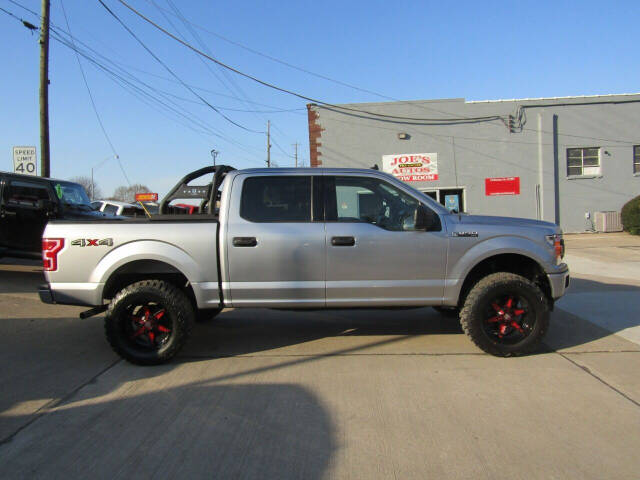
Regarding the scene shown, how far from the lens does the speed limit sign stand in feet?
36.4

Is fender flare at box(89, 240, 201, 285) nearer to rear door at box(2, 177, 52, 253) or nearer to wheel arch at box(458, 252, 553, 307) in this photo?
wheel arch at box(458, 252, 553, 307)

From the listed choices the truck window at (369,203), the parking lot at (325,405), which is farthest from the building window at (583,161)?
the truck window at (369,203)

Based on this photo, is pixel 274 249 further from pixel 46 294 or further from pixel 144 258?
pixel 46 294

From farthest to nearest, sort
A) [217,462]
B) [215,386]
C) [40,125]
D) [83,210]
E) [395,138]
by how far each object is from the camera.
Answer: [395,138] → [40,125] → [83,210] → [215,386] → [217,462]

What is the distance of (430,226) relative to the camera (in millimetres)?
4629

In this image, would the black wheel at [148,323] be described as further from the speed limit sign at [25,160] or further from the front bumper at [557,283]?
the speed limit sign at [25,160]

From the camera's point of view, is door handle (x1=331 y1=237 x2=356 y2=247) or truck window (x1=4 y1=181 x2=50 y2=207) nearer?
door handle (x1=331 y1=237 x2=356 y2=247)

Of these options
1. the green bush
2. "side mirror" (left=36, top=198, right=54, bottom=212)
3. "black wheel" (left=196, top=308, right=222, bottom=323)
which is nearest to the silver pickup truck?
"black wheel" (left=196, top=308, right=222, bottom=323)

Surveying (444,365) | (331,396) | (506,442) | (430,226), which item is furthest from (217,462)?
(430,226)

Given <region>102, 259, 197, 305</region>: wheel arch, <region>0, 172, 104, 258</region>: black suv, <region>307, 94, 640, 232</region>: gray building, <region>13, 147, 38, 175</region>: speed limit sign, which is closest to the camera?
<region>102, 259, 197, 305</region>: wheel arch

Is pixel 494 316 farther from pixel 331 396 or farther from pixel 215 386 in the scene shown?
pixel 215 386

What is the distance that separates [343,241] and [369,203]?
570mm

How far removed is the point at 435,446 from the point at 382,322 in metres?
3.28

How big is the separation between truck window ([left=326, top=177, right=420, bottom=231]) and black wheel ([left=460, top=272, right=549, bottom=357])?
110cm
